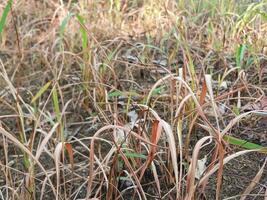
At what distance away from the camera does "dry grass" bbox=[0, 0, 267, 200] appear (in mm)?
1070

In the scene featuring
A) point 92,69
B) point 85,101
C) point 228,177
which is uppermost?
point 92,69

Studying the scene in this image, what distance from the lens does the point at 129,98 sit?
4.32 ft

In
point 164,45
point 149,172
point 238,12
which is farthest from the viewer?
point 238,12

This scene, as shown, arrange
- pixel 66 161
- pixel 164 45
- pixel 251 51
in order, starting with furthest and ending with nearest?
pixel 164 45
pixel 251 51
pixel 66 161

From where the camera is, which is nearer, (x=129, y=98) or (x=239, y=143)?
(x=239, y=143)

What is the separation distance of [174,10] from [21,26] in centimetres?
71

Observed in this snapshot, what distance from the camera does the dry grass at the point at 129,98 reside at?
3.51ft

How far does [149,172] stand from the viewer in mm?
1187

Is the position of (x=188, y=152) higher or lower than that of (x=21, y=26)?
lower

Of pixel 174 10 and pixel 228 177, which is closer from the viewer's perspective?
pixel 228 177

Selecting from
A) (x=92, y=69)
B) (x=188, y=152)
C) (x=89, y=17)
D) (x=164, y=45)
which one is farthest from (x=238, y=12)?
(x=188, y=152)

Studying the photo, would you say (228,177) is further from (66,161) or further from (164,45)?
(164,45)

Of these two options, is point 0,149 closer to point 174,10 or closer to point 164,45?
point 164,45

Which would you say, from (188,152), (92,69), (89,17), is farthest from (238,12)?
(188,152)
